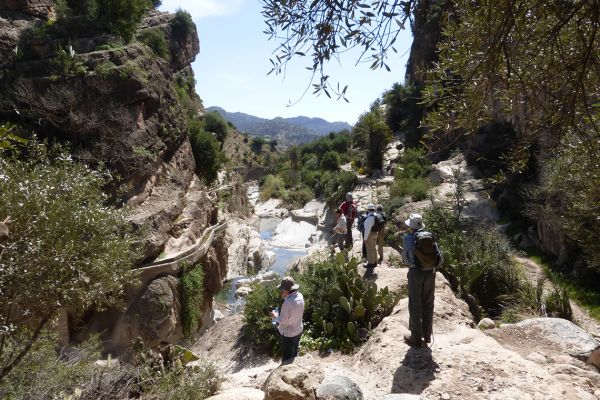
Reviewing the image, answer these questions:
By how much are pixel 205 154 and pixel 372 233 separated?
1775 cm

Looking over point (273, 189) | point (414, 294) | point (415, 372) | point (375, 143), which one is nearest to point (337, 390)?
point (415, 372)

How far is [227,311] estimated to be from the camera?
20625 millimetres

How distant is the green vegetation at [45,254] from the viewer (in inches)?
231

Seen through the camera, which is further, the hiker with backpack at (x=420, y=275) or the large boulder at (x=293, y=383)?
the hiker with backpack at (x=420, y=275)

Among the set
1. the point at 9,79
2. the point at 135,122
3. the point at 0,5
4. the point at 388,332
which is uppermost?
the point at 0,5

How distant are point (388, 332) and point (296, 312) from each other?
6.19 ft

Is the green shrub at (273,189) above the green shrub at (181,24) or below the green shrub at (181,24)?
below

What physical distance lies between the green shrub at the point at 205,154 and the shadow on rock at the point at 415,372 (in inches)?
831

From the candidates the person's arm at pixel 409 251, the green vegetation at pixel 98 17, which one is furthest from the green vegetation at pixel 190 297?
the green vegetation at pixel 98 17

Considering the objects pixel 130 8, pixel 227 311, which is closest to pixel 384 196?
pixel 227 311

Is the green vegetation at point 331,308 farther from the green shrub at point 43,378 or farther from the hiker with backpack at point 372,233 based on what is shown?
the green shrub at point 43,378

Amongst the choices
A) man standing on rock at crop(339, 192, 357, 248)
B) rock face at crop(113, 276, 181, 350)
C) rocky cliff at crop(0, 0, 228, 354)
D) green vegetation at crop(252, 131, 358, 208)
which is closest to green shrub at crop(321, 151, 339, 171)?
green vegetation at crop(252, 131, 358, 208)

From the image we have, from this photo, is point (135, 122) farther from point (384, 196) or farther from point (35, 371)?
point (384, 196)

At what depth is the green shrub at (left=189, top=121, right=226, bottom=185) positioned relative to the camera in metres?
24.9
